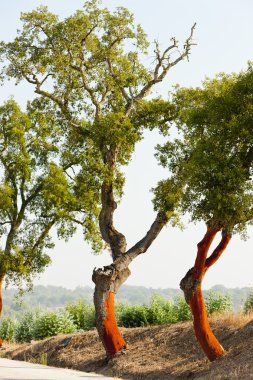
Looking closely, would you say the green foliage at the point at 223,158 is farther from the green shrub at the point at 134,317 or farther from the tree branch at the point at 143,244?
the green shrub at the point at 134,317

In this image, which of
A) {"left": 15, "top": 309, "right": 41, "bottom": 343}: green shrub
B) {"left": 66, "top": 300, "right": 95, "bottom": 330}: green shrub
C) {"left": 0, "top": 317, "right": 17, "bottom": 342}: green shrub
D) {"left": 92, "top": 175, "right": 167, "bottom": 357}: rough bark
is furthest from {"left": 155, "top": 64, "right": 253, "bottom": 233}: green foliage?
{"left": 0, "top": 317, "right": 17, "bottom": 342}: green shrub

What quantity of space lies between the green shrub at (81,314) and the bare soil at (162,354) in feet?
10.2

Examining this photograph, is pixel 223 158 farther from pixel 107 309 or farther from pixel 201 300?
pixel 107 309

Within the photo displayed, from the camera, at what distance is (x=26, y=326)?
29.3 m

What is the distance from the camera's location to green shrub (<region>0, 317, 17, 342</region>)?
100ft

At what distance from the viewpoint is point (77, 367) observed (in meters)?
Answer: 20.4

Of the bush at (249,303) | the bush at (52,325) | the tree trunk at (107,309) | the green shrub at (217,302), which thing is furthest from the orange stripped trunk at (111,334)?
the bush at (52,325)

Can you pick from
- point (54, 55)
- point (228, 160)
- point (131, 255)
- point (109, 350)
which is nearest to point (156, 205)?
point (131, 255)

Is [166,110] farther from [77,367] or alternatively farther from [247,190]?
[77,367]

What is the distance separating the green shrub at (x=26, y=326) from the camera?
94.9 feet

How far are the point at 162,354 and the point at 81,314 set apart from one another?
1006 centimetres

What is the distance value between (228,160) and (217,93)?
8.15 ft

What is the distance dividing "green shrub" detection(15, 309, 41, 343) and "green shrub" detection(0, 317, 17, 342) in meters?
0.73

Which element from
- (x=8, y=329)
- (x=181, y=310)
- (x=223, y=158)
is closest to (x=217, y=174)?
(x=223, y=158)
